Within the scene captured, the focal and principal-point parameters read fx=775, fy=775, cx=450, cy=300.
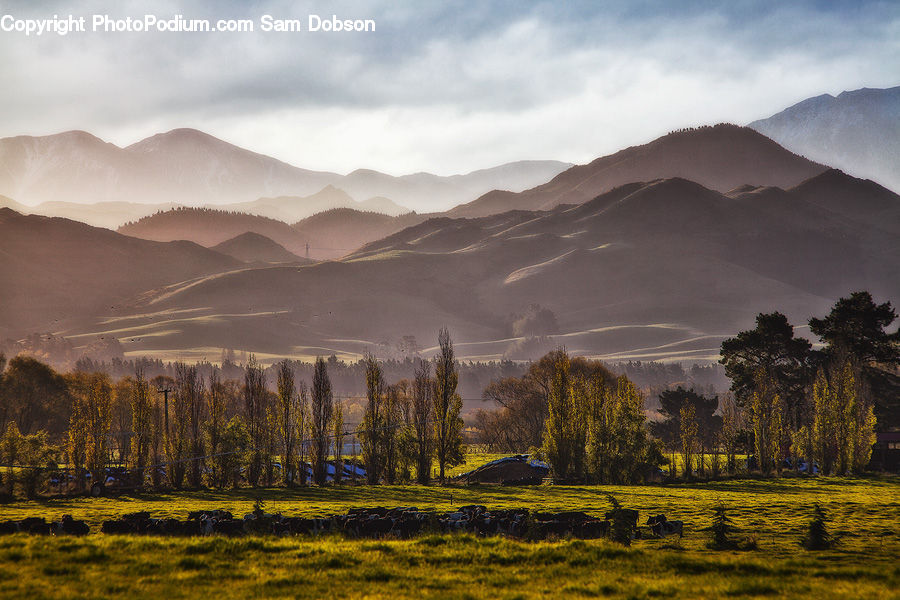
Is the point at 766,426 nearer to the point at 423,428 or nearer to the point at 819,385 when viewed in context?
the point at 819,385

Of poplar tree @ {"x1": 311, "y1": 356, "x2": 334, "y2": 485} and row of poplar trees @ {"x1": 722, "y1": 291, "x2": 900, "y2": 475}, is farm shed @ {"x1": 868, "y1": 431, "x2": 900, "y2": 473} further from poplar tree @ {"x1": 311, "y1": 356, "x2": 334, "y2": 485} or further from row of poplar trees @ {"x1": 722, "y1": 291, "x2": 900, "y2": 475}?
poplar tree @ {"x1": 311, "y1": 356, "x2": 334, "y2": 485}

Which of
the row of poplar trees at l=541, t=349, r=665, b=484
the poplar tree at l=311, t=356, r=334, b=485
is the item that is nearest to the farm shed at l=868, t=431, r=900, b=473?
the row of poplar trees at l=541, t=349, r=665, b=484

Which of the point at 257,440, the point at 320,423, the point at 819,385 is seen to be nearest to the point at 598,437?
the point at 819,385

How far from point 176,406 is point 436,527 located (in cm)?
6359

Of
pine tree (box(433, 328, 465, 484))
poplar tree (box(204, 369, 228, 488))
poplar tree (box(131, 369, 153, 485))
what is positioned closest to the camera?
poplar tree (box(204, 369, 228, 488))

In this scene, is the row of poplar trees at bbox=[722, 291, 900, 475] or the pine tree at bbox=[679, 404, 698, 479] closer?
the pine tree at bbox=[679, 404, 698, 479]

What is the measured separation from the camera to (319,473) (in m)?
82.1

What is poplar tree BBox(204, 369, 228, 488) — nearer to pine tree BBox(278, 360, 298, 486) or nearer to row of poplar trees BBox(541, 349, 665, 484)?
pine tree BBox(278, 360, 298, 486)

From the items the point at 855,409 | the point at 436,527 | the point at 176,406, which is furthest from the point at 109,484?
the point at 855,409

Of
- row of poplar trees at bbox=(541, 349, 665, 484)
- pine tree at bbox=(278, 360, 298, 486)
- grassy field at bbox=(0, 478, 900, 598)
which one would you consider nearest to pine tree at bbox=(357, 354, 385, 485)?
pine tree at bbox=(278, 360, 298, 486)

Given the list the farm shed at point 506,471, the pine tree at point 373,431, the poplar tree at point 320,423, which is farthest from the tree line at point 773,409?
the poplar tree at point 320,423

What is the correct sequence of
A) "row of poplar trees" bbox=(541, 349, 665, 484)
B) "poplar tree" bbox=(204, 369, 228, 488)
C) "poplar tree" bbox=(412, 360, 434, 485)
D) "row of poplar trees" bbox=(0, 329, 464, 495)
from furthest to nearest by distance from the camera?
"poplar tree" bbox=(412, 360, 434, 485), "row of poplar trees" bbox=(0, 329, 464, 495), "poplar tree" bbox=(204, 369, 228, 488), "row of poplar trees" bbox=(541, 349, 665, 484)

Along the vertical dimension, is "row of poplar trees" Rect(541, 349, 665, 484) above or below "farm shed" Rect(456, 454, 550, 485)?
above

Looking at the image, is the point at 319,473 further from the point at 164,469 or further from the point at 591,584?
the point at 591,584
